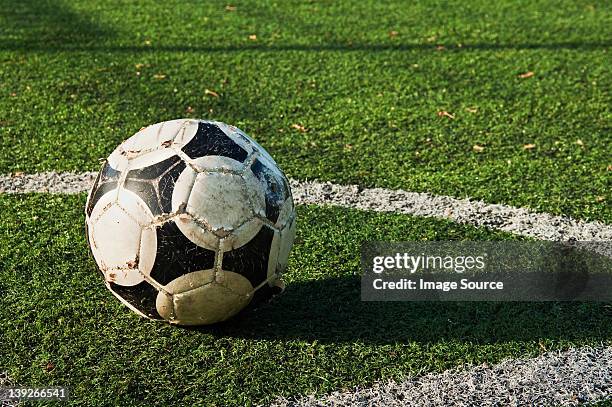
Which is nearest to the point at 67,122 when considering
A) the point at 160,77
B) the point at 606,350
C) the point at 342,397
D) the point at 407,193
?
the point at 160,77

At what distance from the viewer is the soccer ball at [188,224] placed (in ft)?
10.5

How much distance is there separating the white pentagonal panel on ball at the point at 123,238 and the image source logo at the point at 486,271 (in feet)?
3.31

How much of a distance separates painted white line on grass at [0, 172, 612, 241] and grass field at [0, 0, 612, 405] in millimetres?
92

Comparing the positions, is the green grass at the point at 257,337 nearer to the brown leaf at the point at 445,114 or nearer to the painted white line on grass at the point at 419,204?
the painted white line on grass at the point at 419,204

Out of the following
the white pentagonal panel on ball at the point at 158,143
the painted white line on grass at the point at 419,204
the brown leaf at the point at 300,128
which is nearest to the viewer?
the white pentagonal panel on ball at the point at 158,143

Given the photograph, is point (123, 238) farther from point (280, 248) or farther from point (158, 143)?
point (280, 248)

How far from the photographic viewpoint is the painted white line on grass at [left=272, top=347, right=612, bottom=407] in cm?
311

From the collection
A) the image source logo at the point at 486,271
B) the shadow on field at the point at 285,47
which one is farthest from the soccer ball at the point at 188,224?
the shadow on field at the point at 285,47

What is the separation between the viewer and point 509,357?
337 centimetres

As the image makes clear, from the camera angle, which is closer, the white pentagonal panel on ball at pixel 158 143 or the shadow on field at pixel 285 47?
the white pentagonal panel on ball at pixel 158 143

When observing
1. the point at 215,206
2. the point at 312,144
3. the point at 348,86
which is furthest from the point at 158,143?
the point at 348,86

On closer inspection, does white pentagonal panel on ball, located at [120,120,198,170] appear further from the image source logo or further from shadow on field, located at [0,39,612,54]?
shadow on field, located at [0,39,612,54]

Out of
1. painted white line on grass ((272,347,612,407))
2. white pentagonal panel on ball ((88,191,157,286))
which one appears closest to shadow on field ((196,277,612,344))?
painted white line on grass ((272,347,612,407))

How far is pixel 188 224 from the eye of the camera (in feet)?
10.4
